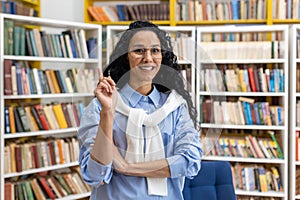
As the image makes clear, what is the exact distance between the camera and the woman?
109 cm

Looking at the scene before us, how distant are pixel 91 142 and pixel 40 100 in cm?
A: 294

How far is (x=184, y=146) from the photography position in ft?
3.77

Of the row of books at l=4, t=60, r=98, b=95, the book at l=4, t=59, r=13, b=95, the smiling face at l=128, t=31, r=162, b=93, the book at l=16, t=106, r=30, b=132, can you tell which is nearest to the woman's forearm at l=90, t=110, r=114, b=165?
the smiling face at l=128, t=31, r=162, b=93

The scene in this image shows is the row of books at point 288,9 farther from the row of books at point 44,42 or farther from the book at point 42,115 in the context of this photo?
the book at point 42,115

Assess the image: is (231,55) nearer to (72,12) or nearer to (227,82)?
(227,82)

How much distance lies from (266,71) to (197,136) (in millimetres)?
2950

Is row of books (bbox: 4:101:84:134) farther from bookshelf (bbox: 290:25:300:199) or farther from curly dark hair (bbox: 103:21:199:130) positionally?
curly dark hair (bbox: 103:21:199:130)

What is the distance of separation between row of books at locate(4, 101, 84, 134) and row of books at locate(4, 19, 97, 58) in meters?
0.41

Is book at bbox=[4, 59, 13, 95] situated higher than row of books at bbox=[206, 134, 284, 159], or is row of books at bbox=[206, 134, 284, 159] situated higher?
book at bbox=[4, 59, 13, 95]

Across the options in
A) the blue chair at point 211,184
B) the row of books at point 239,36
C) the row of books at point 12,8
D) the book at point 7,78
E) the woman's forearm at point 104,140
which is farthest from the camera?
the row of books at point 239,36

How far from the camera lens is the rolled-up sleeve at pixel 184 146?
3.76 feet

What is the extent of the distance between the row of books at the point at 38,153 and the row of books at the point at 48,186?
4.6 inches

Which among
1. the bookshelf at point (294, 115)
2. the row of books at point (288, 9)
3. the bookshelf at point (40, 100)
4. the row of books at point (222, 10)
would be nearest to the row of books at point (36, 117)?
the bookshelf at point (40, 100)

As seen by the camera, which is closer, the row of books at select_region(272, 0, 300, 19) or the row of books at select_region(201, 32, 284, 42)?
the row of books at select_region(201, 32, 284, 42)
